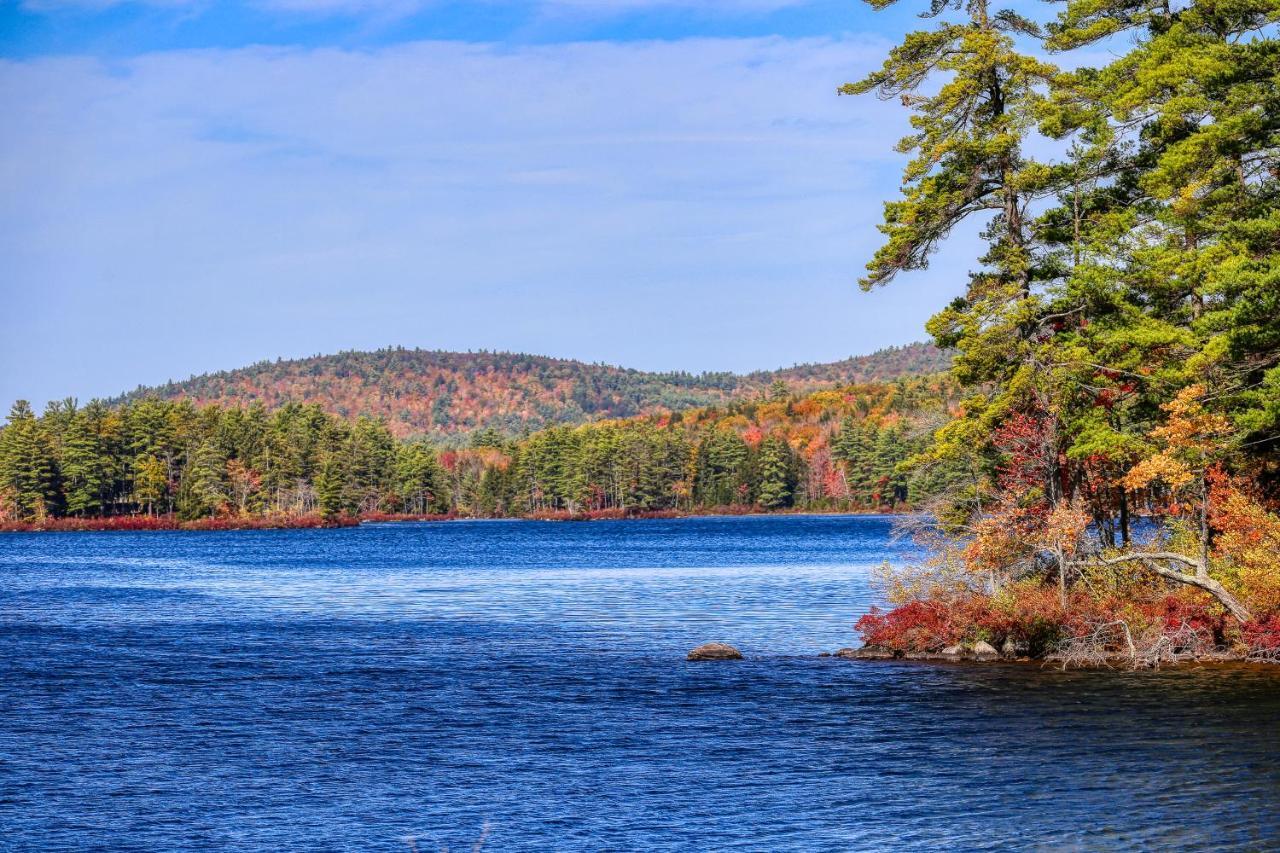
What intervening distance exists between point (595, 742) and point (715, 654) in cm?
1246

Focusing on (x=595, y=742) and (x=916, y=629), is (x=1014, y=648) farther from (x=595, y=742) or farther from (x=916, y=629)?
(x=595, y=742)

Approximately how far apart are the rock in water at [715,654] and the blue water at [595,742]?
711mm

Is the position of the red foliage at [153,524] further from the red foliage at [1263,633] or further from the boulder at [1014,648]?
the red foliage at [1263,633]

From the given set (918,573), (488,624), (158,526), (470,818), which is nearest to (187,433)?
(158,526)

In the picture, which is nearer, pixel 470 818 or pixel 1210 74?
pixel 470 818

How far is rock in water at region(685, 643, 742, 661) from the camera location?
39.1 meters

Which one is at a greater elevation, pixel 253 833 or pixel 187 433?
pixel 187 433

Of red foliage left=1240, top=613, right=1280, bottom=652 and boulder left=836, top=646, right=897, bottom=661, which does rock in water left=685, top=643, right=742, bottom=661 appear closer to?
boulder left=836, top=646, right=897, bottom=661

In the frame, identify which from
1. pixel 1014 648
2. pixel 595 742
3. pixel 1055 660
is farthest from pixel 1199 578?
pixel 595 742

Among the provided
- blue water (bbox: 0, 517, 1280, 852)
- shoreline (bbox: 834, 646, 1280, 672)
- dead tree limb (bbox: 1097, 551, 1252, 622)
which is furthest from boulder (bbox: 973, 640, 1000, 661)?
dead tree limb (bbox: 1097, 551, 1252, 622)

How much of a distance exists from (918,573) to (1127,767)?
1511cm

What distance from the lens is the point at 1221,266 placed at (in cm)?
3189

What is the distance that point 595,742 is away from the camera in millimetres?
27156

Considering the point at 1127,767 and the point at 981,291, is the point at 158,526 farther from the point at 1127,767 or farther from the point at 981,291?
the point at 1127,767
